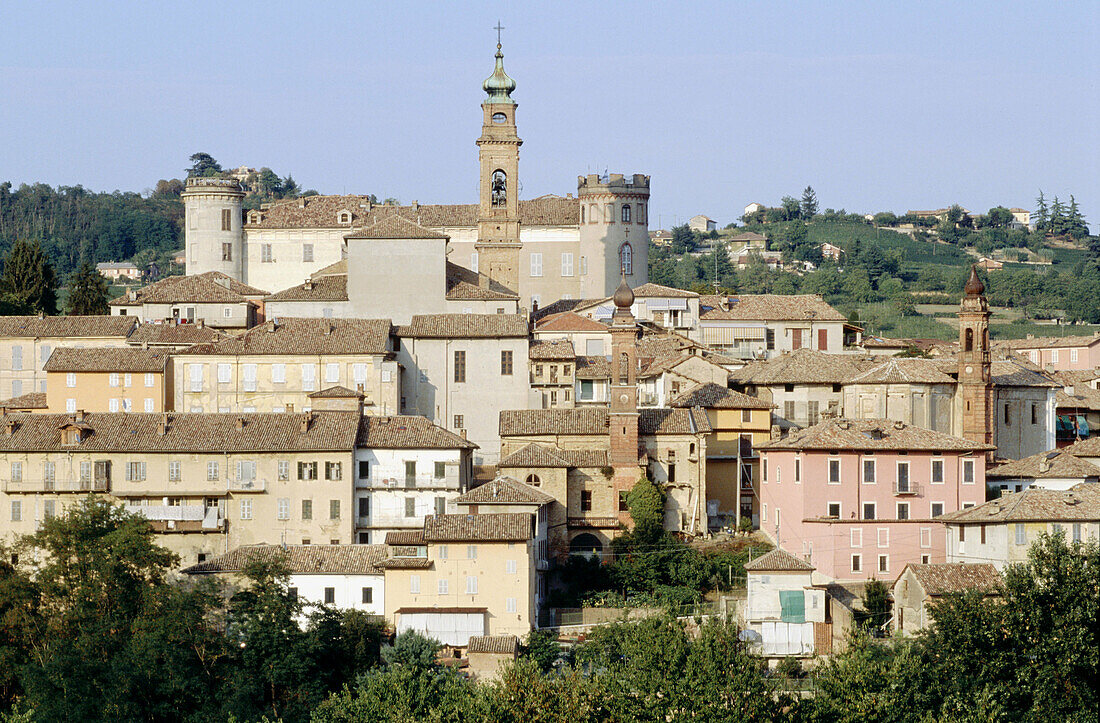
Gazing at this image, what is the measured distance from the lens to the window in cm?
6219

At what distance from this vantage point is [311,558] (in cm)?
4925

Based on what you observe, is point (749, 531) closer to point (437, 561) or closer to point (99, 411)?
point (437, 561)

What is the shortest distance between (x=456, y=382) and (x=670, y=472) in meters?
10.5

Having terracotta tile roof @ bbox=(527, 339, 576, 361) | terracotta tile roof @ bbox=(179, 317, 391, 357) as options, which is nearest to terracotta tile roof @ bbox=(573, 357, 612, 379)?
terracotta tile roof @ bbox=(527, 339, 576, 361)

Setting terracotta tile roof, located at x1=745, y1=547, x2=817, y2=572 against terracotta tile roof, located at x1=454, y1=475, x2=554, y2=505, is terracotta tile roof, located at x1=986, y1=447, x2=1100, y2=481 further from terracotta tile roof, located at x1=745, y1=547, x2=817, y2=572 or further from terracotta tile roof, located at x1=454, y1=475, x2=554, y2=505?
terracotta tile roof, located at x1=454, y1=475, x2=554, y2=505

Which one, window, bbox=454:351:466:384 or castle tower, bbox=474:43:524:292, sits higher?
castle tower, bbox=474:43:524:292

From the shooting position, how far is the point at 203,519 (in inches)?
2053

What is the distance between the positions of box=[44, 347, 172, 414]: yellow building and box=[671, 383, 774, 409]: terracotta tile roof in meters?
18.7

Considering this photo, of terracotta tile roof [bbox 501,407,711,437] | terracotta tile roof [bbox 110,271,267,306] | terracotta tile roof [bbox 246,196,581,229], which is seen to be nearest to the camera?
terracotta tile roof [bbox 501,407,711,437]

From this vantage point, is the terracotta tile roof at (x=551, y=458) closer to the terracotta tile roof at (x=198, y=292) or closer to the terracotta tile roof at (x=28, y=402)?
the terracotta tile roof at (x=28, y=402)

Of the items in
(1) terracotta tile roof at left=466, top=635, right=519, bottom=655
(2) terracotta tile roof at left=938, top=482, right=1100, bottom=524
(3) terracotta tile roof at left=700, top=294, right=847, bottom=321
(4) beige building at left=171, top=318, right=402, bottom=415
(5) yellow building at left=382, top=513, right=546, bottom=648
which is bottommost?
(1) terracotta tile roof at left=466, top=635, right=519, bottom=655

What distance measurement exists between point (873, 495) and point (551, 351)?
16.2 metres

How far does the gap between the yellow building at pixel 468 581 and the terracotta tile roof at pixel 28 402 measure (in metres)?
20.3

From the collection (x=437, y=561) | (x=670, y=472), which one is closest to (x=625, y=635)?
(x=437, y=561)
